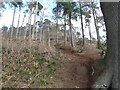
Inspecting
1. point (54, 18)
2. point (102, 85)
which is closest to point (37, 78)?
point (102, 85)

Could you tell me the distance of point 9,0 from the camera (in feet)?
39.8

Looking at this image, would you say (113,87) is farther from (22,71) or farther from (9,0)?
(9,0)

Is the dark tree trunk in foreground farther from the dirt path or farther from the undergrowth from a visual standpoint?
the undergrowth

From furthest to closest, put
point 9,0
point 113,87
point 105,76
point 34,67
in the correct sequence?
1. point 9,0
2. point 34,67
3. point 105,76
4. point 113,87

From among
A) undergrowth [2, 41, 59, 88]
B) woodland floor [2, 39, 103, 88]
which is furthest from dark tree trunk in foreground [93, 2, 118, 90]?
undergrowth [2, 41, 59, 88]

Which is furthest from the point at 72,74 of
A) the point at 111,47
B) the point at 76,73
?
the point at 111,47

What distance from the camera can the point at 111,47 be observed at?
6250 millimetres

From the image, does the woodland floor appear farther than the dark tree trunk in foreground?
Yes

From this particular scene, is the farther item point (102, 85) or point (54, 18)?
point (54, 18)

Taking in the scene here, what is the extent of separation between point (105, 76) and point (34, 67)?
13.0 ft

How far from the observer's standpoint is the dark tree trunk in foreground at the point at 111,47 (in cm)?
600

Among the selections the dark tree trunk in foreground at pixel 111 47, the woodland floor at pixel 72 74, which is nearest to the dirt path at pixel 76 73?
the woodland floor at pixel 72 74

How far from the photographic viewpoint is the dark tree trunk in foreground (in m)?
6.00

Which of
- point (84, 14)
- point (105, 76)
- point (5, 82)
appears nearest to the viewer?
point (105, 76)
